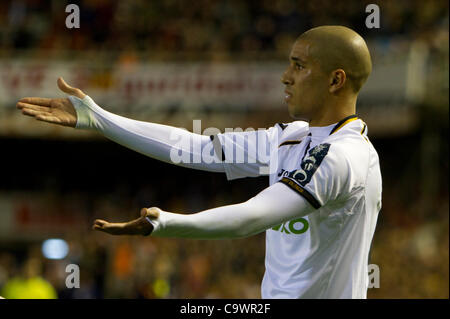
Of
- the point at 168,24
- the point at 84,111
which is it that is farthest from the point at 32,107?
the point at 168,24

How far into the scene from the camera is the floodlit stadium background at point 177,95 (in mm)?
15352

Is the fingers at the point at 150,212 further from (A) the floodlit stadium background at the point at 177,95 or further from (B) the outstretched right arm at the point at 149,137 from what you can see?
(A) the floodlit stadium background at the point at 177,95

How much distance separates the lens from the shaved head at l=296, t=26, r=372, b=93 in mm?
3500

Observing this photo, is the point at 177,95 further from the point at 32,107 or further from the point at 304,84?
the point at 304,84

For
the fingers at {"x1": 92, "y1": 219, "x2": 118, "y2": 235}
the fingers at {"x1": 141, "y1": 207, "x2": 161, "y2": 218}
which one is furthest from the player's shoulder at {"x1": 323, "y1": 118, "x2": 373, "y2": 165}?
the fingers at {"x1": 92, "y1": 219, "x2": 118, "y2": 235}

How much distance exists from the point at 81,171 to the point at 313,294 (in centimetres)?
1573

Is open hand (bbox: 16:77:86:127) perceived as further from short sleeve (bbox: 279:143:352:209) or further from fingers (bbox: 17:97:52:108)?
short sleeve (bbox: 279:143:352:209)

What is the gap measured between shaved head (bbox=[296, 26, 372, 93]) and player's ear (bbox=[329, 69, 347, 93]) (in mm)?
16

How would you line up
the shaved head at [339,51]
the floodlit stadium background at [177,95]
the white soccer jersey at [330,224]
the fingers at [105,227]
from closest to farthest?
the fingers at [105,227]
the white soccer jersey at [330,224]
the shaved head at [339,51]
the floodlit stadium background at [177,95]

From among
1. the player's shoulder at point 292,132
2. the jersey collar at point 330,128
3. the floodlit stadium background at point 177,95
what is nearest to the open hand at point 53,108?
the player's shoulder at point 292,132

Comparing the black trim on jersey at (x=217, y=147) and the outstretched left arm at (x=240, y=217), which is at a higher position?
the black trim on jersey at (x=217, y=147)
